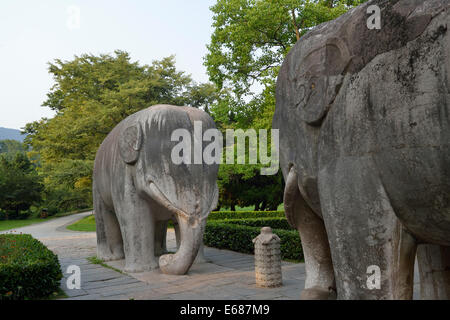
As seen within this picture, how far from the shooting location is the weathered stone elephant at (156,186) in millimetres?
6324

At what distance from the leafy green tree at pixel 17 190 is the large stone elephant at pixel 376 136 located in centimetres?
3057

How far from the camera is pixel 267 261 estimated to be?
5770 millimetres

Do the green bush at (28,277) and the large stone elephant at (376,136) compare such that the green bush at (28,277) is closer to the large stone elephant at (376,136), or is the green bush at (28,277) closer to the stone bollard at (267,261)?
the stone bollard at (267,261)

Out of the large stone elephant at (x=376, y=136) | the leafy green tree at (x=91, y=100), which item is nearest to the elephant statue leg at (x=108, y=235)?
the large stone elephant at (x=376, y=136)

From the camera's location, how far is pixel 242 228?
9844 mm

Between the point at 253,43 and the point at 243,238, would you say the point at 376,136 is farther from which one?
the point at 253,43

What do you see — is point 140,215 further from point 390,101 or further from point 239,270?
point 390,101

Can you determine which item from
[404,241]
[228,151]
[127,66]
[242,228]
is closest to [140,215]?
[242,228]

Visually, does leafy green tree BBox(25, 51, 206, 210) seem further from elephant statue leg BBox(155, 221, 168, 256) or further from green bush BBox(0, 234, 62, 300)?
green bush BBox(0, 234, 62, 300)

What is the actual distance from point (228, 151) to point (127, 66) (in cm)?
1115

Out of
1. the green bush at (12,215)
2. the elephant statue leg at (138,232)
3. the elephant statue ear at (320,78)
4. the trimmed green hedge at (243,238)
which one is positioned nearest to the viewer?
the elephant statue ear at (320,78)

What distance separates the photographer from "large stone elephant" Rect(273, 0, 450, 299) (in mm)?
2051

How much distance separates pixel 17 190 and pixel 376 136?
31129mm

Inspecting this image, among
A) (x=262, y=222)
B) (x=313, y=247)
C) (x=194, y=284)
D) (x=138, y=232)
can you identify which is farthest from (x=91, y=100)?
(x=313, y=247)
